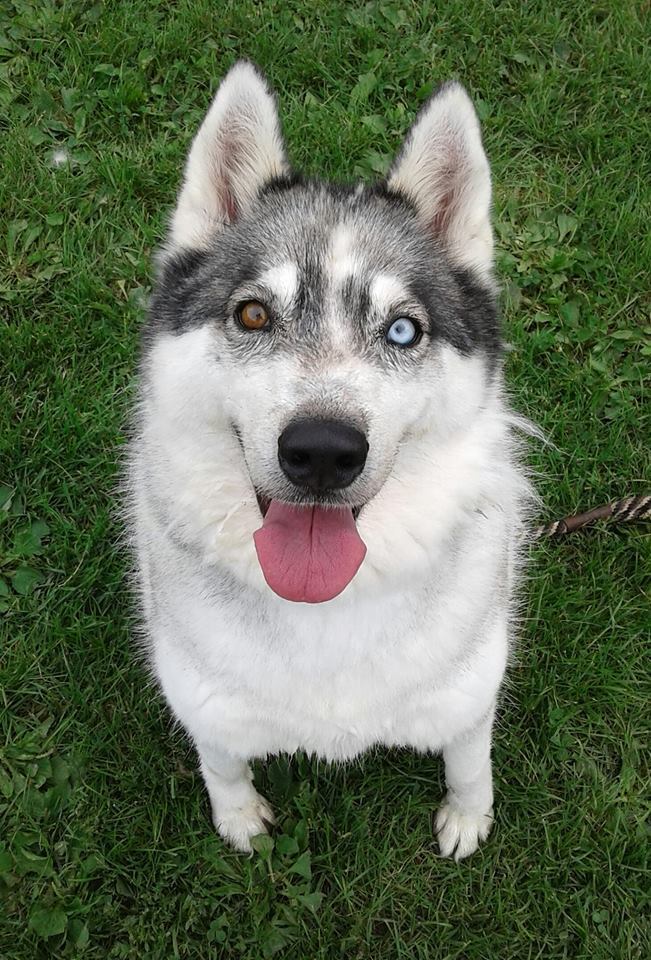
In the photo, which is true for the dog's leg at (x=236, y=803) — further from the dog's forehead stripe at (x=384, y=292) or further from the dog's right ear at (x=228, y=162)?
the dog's right ear at (x=228, y=162)

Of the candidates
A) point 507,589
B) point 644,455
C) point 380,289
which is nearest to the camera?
point 380,289

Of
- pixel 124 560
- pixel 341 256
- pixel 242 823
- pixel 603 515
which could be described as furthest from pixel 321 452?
pixel 603 515

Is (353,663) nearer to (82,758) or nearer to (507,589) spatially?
(507,589)

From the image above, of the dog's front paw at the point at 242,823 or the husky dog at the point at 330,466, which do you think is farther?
the dog's front paw at the point at 242,823

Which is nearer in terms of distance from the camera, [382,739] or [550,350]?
Result: [382,739]

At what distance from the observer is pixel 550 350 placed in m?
4.58

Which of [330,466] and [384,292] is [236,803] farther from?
[384,292]

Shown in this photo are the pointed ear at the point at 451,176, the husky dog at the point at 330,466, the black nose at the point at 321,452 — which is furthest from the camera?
the pointed ear at the point at 451,176

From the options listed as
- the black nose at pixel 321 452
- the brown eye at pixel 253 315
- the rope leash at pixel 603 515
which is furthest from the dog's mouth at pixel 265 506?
the rope leash at pixel 603 515

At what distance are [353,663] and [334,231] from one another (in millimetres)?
1282

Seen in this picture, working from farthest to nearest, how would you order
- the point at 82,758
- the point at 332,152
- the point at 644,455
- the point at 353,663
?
the point at 332,152, the point at 644,455, the point at 82,758, the point at 353,663

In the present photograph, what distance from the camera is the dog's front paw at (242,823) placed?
3430mm

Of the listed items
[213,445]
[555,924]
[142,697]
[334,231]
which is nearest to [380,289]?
[334,231]

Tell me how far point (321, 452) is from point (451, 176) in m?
1.13
